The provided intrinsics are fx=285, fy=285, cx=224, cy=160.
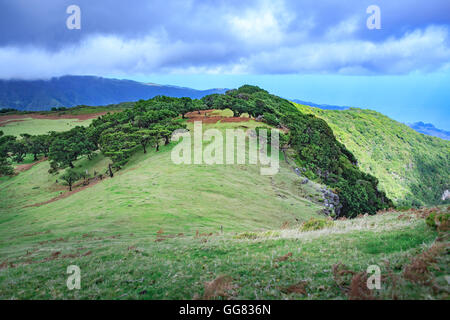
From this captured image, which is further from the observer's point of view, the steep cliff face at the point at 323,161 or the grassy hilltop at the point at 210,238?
the steep cliff face at the point at 323,161

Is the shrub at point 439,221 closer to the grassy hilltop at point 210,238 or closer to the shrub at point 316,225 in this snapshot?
the grassy hilltop at point 210,238

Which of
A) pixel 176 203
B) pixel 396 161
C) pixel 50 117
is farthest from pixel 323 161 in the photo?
pixel 396 161

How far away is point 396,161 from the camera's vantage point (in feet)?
541

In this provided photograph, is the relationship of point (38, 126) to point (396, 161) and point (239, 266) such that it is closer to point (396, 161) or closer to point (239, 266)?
point (239, 266)

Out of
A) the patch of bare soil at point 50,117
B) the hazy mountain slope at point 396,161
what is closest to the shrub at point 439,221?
the hazy mountain slope at point 396,161

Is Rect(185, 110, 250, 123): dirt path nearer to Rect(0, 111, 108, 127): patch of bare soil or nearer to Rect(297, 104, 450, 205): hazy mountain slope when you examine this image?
Rect(0, 111, 108, 127): patch of bare soil

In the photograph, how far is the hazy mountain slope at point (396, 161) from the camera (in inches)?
5153

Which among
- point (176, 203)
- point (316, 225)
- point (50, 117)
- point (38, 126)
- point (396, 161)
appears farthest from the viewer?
point (396, 161)

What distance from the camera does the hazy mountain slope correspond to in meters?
131

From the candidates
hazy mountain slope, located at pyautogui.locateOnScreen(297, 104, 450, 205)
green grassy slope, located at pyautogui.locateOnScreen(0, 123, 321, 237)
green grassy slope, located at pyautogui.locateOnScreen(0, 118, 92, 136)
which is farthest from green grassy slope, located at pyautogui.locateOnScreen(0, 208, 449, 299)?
hazy mountain slope, located at pyautogui.locateOnScreen(297, 104, 450, 205)

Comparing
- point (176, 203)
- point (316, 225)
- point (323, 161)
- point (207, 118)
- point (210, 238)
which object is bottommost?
point (210, 238)

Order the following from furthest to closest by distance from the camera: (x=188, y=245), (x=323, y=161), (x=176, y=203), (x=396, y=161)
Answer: (x=396, y=161)
(x=323, y=161)
(x=176, y=203)
(x=188, y=245)

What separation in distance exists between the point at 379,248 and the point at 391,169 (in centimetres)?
16517
